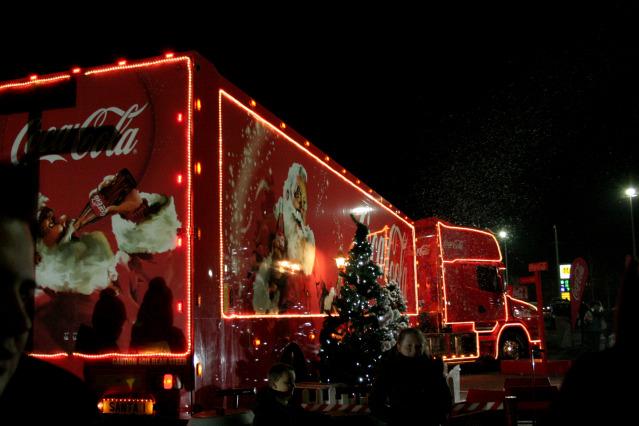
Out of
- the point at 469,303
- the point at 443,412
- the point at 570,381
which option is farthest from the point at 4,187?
the point at 469,303

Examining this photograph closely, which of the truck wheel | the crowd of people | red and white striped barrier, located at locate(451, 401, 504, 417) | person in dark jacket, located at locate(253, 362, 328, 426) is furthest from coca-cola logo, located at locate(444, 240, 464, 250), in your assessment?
the crowd of people

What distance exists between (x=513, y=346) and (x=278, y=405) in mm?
15548

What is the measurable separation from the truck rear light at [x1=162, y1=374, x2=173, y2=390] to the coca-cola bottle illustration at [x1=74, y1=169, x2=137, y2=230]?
5.50 ft

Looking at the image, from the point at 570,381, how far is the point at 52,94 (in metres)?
6.81

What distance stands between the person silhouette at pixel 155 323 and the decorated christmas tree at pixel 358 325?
4.23m

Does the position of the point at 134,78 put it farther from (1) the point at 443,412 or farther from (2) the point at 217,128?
(1) the point at 443,412

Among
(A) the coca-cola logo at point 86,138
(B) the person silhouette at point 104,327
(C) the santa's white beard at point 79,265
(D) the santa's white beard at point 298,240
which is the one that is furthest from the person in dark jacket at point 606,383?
(D) the santa's white beard at point 298,240

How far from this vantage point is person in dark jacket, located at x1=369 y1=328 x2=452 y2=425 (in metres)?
5.25

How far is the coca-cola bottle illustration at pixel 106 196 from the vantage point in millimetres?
6660

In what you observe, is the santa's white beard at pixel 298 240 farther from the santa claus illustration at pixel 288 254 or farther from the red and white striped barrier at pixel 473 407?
→ the red and white striped barrier at pixel 473 407

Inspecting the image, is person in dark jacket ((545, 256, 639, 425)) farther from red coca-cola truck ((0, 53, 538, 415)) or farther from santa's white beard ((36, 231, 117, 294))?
santa's white beard ((36, 231, 117, 294))

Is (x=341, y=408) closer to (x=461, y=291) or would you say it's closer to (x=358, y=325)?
(x=358, y=325)

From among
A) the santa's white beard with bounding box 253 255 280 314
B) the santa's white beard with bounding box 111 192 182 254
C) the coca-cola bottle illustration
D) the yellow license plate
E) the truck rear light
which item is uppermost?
the coca-cola bottle illustration

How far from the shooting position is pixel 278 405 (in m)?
5.56
